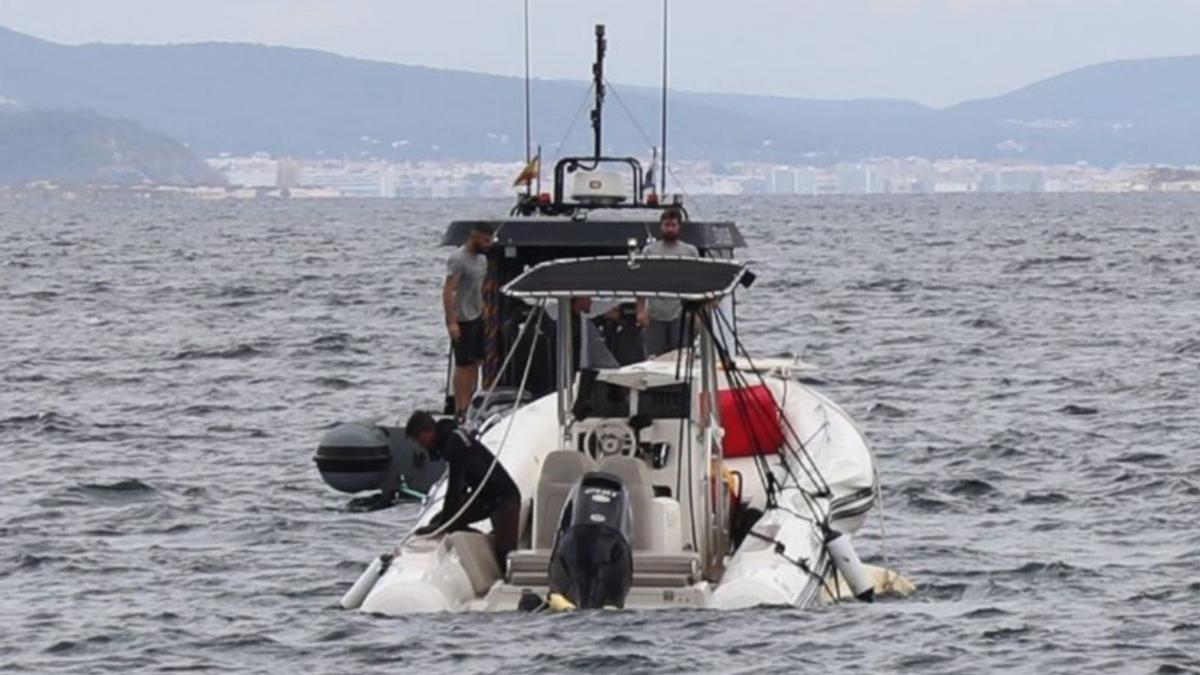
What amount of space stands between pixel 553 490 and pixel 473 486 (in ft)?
1.68

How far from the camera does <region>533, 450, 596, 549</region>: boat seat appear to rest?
16797 millimetres

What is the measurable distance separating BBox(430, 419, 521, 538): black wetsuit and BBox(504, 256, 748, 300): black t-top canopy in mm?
940

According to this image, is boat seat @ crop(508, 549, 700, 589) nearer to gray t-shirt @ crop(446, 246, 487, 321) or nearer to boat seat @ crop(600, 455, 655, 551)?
boat seat @ crop(600, 455, 655, 551)

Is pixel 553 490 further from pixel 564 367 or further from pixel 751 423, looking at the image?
pixel 751 423

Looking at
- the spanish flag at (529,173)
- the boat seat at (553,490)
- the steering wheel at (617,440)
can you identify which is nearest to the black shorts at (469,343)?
the spanish flag at (529,173)

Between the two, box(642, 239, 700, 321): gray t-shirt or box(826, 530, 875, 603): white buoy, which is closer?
box(826, 530, 875, 603): white buoy

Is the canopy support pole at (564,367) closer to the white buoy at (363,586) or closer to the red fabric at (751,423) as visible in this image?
the white buoy at (363,586)

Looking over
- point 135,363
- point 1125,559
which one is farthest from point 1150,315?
point 1125,559

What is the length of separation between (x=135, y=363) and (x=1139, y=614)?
69.3ft

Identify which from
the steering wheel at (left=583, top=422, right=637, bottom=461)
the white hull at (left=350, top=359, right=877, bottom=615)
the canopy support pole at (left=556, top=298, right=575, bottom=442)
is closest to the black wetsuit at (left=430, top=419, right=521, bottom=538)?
the white hull at (left=350, top=359, right=877, bottom=615)

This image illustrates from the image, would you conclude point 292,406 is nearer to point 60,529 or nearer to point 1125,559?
point 60,529

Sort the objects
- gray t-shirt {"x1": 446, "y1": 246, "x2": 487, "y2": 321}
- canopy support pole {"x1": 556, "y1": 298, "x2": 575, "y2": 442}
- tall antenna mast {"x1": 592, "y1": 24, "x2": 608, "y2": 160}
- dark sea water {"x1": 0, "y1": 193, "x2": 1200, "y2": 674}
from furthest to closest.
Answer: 1. tall antenna mast {"x1": 592, "y1": 24, "x2": 608, "y2": 160}
2. gray t-shirt {"x1": 446, "y1": 246, "x2": 487, "y2": 321}
3. canopy support pole {"x1": 556, "y1": 298, "x2": 575, "y2": 442}
4. dark sea water {"x1": 0, "y1": 193, "x2": 1200, "y2": 674}

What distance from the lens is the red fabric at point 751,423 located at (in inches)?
782

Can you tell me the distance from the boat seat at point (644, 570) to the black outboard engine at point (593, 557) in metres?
0.31
